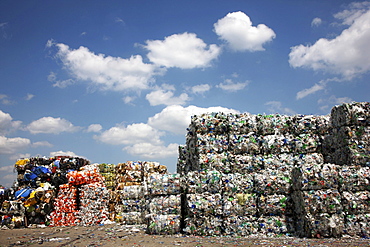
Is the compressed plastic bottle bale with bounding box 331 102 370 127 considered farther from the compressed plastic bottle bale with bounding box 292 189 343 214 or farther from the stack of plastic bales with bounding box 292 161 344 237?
the compressed plastic bottle bale with bounding box 292 189 343 214

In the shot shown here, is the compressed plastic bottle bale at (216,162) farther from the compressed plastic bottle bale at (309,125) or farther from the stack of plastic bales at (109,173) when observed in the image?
the stack of plastic bales at (109,173)

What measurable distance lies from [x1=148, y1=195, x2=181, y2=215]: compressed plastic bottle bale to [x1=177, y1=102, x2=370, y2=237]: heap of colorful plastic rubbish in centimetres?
23

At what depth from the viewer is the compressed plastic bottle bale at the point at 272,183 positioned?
6418 millimetres

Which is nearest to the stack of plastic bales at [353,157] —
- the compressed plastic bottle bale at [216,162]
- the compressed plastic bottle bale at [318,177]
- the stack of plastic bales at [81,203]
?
the compressed plastic bottle bale at [318,177]

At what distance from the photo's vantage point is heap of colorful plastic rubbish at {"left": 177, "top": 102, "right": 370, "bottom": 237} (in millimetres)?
5988

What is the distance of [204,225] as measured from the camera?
627 cm

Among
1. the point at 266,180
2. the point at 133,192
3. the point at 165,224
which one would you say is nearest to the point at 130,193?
the point at 133,192

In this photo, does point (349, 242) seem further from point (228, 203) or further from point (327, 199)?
point (228, 203)

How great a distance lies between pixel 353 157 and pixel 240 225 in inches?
126

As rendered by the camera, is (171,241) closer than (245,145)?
Yes

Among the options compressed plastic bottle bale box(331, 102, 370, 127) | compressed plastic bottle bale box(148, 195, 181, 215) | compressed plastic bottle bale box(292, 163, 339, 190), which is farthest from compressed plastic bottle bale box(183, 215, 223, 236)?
compressed plastic bottle bale box(331, 102, 370, 127)

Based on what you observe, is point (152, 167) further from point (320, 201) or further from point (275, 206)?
point (320, 201)

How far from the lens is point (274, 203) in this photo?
248 inches

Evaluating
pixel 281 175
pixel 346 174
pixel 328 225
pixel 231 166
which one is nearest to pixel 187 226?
pixel 231 166
